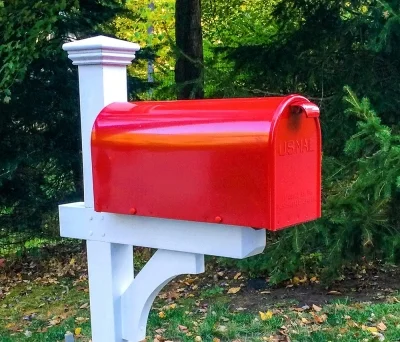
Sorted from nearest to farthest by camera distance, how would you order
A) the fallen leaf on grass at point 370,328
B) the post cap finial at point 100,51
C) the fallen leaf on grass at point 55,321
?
1. the post cap finial at point 100,51
2. the fallen leaf on grass at point 370,328
3. the fallen leaf on grass at point 55,321

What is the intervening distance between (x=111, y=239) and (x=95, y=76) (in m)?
0.51

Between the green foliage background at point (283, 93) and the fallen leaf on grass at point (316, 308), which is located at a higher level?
the green foliage background at point (283, 93)

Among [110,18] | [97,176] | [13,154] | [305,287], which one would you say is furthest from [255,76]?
[97,176]

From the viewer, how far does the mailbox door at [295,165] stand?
1.41 m

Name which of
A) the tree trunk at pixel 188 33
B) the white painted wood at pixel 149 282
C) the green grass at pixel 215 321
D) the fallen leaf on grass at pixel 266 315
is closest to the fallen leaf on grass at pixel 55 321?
the green grass at pixel 215 321

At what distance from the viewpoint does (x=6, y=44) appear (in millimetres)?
5395

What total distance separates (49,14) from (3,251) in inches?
Result: 115

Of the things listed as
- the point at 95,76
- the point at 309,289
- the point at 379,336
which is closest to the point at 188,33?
the point at 309,289

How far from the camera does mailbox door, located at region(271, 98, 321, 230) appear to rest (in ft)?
4.64

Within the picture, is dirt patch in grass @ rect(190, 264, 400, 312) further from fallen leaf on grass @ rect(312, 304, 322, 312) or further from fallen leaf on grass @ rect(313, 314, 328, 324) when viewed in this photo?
fallen leaf on grass @ rect(313, 314, 328, 324)

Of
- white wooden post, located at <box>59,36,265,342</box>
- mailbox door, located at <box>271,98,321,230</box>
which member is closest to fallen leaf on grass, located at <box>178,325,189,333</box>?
white wooden post, located at <box>59,36,265,342</box>

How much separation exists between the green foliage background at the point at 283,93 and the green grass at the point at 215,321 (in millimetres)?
484

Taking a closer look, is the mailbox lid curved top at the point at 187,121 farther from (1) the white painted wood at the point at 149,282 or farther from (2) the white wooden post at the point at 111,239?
(1) the white painted wood at the point at 149,282

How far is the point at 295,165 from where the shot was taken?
59.8 inches
